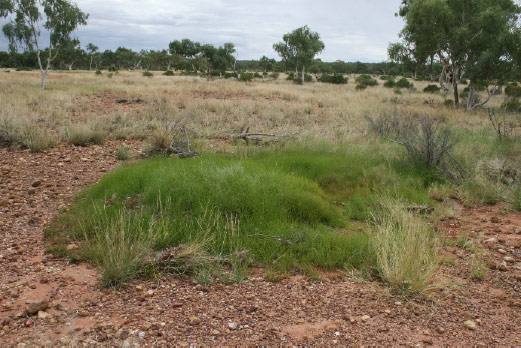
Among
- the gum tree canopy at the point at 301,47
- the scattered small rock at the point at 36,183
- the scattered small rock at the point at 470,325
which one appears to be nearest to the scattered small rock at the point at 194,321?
the scattered small rock at the point at 470,325

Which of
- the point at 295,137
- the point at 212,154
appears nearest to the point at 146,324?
the point at 212,154

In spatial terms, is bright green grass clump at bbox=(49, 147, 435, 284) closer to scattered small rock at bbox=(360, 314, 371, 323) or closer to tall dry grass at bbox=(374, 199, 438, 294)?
tall dry grass at bbox=(374, 199, 438, 294)

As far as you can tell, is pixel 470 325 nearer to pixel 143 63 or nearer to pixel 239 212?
pixel 239 212

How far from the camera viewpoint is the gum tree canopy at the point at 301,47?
1481 inches

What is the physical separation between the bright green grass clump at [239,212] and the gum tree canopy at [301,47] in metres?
32.3

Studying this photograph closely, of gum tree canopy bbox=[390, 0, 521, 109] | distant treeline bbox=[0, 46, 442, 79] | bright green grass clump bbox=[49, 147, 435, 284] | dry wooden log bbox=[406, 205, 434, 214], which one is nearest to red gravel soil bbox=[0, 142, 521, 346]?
bright green grass clump bbox=[49, 147, 435, 284]

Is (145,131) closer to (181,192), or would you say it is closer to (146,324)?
(181,192)

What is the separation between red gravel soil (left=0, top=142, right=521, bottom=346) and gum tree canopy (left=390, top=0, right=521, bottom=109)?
44.7ft

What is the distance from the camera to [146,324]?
2.91 m

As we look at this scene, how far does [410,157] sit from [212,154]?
150 inches

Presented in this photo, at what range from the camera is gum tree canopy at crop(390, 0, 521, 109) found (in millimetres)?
15039

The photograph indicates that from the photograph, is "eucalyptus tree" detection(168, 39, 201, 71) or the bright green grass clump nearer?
the bright green grass clump

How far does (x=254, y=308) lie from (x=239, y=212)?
167 cm

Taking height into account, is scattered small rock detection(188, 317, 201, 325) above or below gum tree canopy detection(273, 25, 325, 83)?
below
